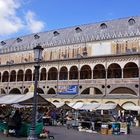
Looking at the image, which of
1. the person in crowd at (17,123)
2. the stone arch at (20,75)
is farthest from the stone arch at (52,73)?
the person in crowd at (17,123)

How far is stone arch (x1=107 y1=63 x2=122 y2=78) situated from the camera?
52344 mm

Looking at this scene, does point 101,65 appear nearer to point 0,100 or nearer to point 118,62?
point 118,62

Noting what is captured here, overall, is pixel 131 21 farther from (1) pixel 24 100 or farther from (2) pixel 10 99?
(1) pixel 24 100

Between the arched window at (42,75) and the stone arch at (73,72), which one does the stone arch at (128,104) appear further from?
the arched window at (42,75)

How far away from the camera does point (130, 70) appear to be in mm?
51531

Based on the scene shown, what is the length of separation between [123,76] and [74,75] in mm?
8895

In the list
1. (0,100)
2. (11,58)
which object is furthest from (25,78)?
(0,100)

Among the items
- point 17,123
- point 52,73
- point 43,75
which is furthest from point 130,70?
point 17,123

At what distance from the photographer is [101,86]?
52.0 meters

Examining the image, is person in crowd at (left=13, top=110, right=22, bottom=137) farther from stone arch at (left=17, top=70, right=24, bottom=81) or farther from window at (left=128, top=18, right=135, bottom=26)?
stone arch at (left=17, top=70, right=24, bottom=81)

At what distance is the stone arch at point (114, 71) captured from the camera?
172 feet

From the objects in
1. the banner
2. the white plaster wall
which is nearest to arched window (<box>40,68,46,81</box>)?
the banner

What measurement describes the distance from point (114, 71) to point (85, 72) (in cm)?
516

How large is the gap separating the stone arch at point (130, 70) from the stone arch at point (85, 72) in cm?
609
